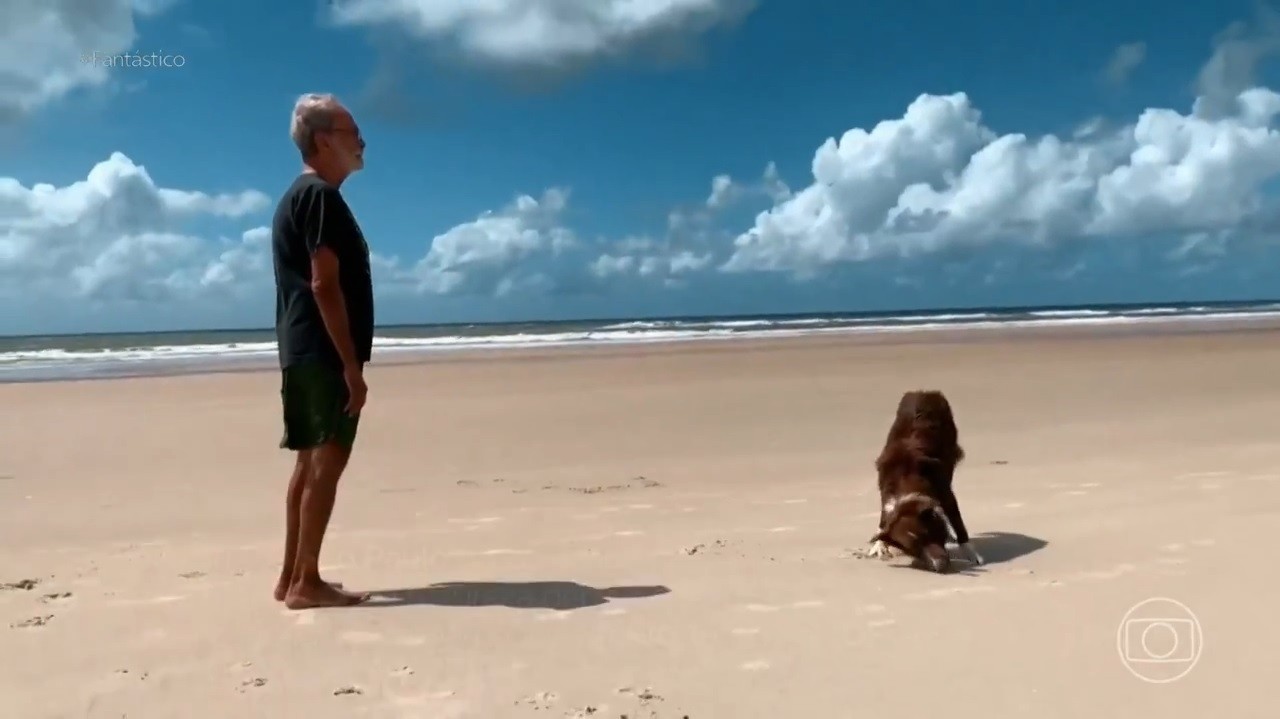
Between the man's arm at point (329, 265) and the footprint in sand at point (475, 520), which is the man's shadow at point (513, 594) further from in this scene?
the footprint in sand at point (475, 520)

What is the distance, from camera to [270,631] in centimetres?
352

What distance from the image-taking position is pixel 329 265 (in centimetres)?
365

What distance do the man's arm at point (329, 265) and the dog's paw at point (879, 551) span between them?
253cm

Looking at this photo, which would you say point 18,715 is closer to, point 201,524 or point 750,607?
point 750,607

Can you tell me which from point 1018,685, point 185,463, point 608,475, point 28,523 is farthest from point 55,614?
point 185,463

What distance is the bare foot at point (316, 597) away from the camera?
379cm

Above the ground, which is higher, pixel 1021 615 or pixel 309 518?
pixel 309 518

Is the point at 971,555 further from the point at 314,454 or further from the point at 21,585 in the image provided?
the point at 21,585

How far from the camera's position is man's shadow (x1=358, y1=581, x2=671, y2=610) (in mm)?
3887

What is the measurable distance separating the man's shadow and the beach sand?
0.9 inches

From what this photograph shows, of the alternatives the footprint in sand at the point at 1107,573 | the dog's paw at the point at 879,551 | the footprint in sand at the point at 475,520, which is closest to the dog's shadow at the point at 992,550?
the dog's paw at the point at 879,551

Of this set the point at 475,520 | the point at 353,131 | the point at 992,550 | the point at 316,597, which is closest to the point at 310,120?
the point at 353,131

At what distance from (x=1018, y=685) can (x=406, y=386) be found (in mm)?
14641

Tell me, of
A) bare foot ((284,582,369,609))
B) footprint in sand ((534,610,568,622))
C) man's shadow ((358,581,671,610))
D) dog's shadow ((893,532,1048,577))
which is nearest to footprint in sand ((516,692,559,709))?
footprint in sand ((534,610,568,622))
